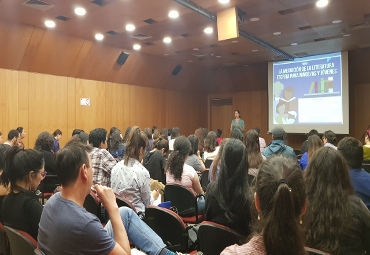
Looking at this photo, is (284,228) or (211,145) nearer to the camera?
(284,228)

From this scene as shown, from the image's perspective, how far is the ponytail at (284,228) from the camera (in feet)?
3.58

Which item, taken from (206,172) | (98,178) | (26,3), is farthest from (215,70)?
(98,178)

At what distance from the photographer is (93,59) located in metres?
9.24

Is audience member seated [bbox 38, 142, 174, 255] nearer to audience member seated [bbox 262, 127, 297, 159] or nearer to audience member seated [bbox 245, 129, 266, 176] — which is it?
audience member seated [bbox 245, 129, 266, 176]

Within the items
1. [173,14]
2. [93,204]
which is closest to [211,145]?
[93,204]

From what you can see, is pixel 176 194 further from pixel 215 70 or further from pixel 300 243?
pixel 215 70

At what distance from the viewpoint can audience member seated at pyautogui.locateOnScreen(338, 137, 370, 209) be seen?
2.42 meters

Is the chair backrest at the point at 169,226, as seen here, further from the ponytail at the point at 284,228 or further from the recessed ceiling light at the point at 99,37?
the recessed ceiling light at the point at 99,37

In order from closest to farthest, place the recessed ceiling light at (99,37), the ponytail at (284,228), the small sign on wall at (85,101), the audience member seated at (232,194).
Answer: the ponytail at (284,228) < the audience member seated at (232,194) < the recessed ceiling light at (99,37) < the small sign on wall at (85,101)

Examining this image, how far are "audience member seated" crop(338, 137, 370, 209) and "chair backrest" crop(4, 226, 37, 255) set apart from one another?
2.26 m

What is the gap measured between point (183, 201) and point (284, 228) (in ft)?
7.65

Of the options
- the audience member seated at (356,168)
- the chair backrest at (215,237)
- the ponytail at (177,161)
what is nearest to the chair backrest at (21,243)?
the chair backrest at (215,237)

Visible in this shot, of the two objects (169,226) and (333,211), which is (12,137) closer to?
(169,226)

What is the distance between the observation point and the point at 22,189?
2.03 m
